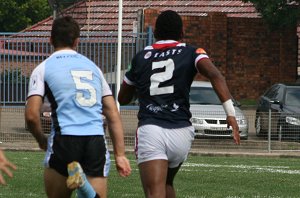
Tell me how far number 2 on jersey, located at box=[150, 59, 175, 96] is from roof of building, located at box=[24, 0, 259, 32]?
34248 millimetres

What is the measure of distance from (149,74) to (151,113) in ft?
1.10

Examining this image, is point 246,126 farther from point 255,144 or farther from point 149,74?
point 149,74

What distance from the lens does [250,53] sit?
39.3 m

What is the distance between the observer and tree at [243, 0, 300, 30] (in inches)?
1382

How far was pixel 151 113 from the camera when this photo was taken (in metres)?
9.59

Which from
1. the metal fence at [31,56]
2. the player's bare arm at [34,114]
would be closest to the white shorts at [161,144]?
the player's bare arm at [34,114]

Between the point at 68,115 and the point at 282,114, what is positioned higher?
the point at 68,115

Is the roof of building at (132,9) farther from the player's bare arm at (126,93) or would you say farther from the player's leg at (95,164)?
the player's leg at (95,164)

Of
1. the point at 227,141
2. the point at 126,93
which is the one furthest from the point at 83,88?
the point at 227,141

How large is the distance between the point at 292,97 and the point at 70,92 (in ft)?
65.3

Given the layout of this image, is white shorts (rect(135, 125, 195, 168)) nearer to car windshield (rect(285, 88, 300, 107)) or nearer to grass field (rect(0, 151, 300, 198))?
grass field (rect(0, 151, 300, 198))

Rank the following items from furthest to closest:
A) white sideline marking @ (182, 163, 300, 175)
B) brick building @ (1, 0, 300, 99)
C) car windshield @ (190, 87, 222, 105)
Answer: brick building @ (1, 0, 300, 99) → car windshield @ (190, 87, 222, 105) → white sideline marking @ (182, 163, 300, 175)

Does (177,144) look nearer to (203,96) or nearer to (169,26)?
(169,26)

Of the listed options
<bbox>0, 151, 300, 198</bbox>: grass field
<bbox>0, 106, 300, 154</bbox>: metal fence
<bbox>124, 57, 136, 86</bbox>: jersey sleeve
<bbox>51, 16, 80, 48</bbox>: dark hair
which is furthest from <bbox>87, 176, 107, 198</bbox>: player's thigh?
<bbox>0, 106, 300, 154</bbox>: metal fence
